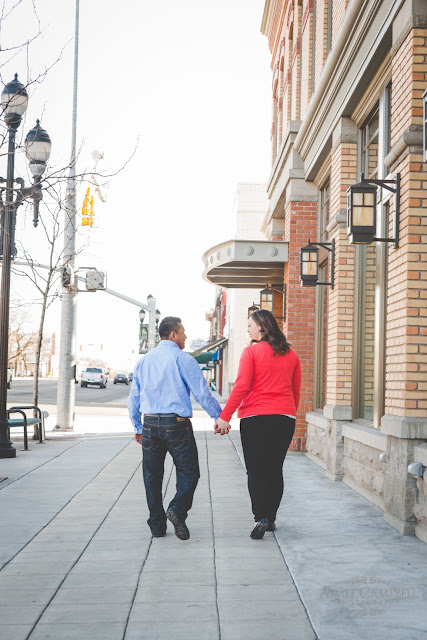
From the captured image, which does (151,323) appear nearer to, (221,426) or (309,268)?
(309,268)

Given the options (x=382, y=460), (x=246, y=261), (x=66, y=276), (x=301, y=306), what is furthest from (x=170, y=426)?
(x=66, y=276)

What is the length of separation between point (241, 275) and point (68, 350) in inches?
166

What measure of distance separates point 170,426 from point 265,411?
2.52 ft

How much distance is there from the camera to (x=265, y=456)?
20.3ft

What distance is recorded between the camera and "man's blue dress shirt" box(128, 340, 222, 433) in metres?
6.18

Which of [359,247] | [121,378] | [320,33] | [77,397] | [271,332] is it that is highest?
[320,33]

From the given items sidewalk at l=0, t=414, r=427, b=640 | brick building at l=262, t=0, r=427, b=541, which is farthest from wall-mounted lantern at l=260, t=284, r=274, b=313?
sidewalk at l=0, t=414, r=427, b=640

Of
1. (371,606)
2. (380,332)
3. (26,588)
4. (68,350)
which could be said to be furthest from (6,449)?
(371,606)

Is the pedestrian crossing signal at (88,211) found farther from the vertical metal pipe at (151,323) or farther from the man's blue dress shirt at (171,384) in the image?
the vertical metal pipe at (151,323)

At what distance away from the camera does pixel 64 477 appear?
9625 millimetres

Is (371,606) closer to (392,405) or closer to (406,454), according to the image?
(406,454)

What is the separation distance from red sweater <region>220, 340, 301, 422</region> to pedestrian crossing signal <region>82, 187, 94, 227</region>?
12.4m

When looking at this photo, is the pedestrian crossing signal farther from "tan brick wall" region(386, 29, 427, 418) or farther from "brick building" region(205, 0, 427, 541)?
"tan brick wall" region(386, 29, 427, 418)

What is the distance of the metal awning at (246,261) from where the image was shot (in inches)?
539
